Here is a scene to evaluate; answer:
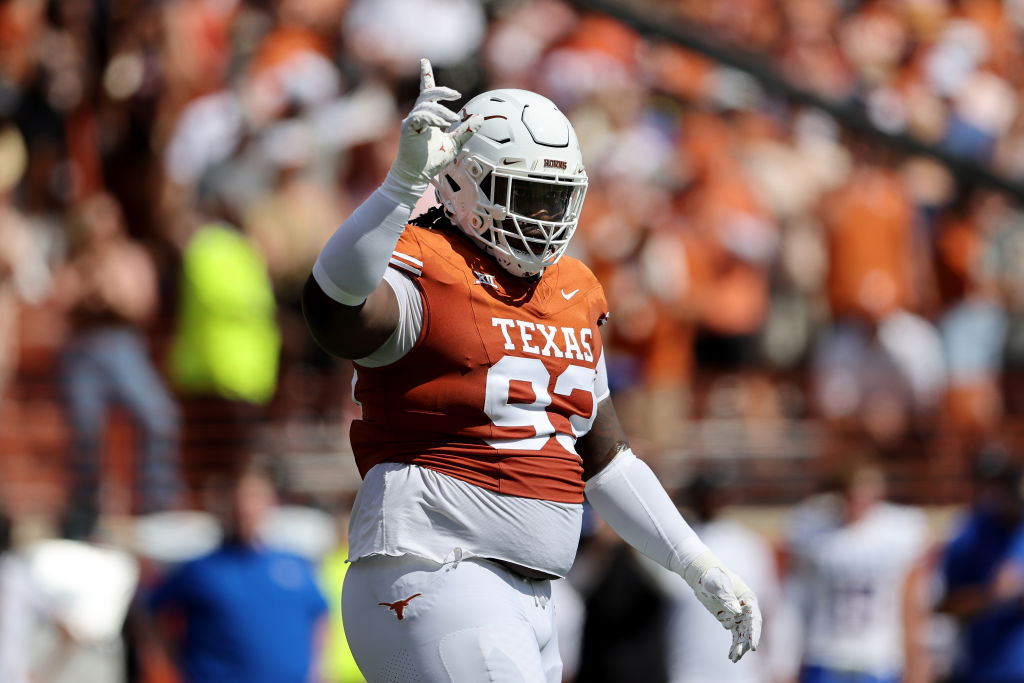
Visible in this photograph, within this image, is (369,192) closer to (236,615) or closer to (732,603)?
(236,615)

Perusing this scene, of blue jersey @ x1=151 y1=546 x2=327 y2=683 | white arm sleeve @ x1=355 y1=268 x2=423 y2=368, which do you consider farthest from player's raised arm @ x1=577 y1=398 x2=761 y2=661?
blue jersey @ x1=151 y1=546 x2=327 y2=683

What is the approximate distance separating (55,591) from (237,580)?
836 millimetres

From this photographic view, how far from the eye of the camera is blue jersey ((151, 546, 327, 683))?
7.46 meters

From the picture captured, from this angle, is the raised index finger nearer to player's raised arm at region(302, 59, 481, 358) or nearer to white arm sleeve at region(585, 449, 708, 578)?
player's raised arm at region(302, 59, 481, 358)

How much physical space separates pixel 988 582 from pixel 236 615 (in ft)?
11.5

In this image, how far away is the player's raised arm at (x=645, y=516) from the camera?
3.87 meters

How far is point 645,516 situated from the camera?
3.98 meters

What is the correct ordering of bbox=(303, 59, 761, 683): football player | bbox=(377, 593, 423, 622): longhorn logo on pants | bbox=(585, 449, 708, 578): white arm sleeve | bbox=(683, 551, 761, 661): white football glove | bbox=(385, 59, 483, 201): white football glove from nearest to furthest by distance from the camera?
bbox=(385, 59, 483, 201): white football glove → bbox=(303, 59, 761, 683): football player → bbox=(377, 593, 423, 622): longhorn logo on pants → bbox=(683, 551, 761, 661): white football glove → bbox=(585, 449, 708, 578): white arm sleeve

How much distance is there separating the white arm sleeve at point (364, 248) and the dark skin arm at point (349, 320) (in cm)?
2

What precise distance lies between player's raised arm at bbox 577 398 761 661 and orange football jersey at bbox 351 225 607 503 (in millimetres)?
222

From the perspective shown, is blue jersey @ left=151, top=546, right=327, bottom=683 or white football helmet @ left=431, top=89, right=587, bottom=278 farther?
blue jersey @ left=151, top=546, right=327, bottom=683

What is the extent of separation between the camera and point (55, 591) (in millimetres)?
7512

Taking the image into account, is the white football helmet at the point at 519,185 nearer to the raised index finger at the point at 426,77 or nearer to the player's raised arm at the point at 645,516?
the raised index finger at the point at 426,77

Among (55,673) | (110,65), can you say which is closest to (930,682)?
(55,673)
